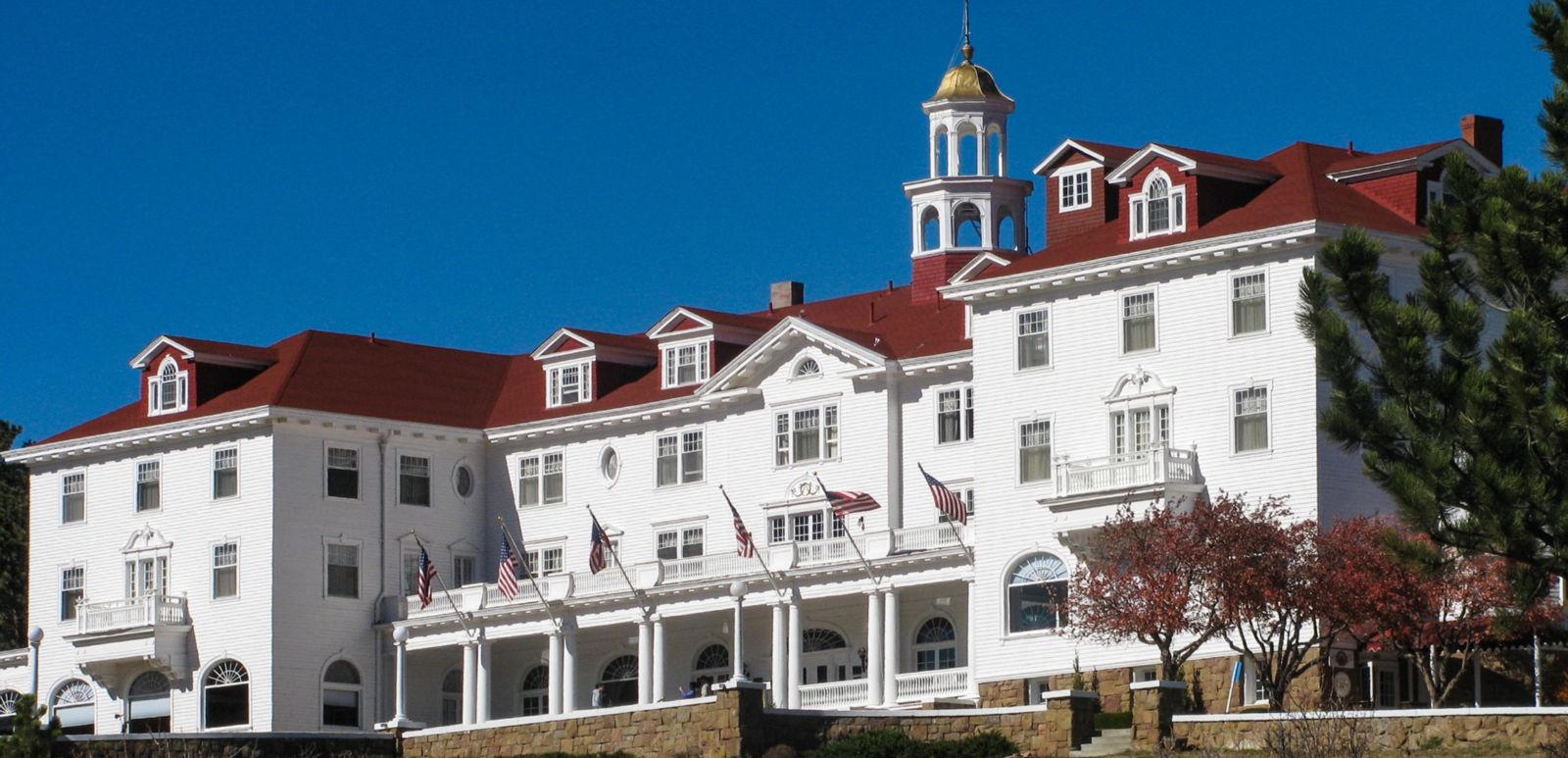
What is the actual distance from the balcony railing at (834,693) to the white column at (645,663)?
5008mm

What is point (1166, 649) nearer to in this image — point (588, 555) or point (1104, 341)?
point (1104, 341)

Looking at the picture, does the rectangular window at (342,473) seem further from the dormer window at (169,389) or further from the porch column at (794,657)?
the porch column at (794,657)

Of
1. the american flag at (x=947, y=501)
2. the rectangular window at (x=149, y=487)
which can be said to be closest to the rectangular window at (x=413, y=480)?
the rectangular window at (x=149, y=487)

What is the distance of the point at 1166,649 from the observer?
60.1 meters

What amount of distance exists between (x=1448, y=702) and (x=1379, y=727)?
12.4 metres

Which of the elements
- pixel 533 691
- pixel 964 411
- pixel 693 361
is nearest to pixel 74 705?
pixel 533 691

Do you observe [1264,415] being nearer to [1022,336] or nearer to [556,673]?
[1022,336]

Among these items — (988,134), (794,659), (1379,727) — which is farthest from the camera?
(988,134)

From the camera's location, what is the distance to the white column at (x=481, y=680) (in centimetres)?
7969

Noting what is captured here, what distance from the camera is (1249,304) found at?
65.3 metres

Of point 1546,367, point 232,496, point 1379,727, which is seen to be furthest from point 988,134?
point 1546,367

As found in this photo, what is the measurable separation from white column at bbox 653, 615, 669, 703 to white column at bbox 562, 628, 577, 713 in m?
2.44

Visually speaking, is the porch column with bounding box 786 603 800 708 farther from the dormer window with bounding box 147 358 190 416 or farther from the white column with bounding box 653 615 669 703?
the dormer window with bounding box 147 358 190 416

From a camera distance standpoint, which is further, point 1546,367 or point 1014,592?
point 1014,592
